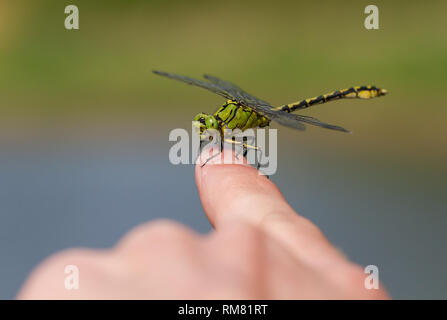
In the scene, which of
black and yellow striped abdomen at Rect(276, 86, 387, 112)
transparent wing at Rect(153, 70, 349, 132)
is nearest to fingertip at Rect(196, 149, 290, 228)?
transparent wing at Rect(153, 70, 349, 132)

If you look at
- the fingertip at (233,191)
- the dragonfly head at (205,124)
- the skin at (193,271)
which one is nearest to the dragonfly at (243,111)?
the dragonfly head at (205,124)

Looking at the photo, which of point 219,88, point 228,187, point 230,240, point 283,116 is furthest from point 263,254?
point 219,88

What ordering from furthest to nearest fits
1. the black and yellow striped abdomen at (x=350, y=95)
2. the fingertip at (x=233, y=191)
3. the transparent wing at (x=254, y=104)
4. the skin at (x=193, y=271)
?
the black and yellow striped abdomen at (x=350, y=95), the transparent wing at (x=254, y=104), the fingertip at (x=233, y=191), the skin at (x=193, y=271)

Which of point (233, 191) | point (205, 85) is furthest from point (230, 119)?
point (233, 191)

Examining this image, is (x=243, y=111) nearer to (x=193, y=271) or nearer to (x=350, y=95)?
(x=350, y=95)

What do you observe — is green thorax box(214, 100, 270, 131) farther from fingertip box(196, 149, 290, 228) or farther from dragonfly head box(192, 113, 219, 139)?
fingertip box(196, 149, 290, 228)

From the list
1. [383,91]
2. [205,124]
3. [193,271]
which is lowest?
[193,271]

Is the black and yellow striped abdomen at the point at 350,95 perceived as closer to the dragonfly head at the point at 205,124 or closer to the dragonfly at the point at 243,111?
the dragonfly at the point at 243,111
